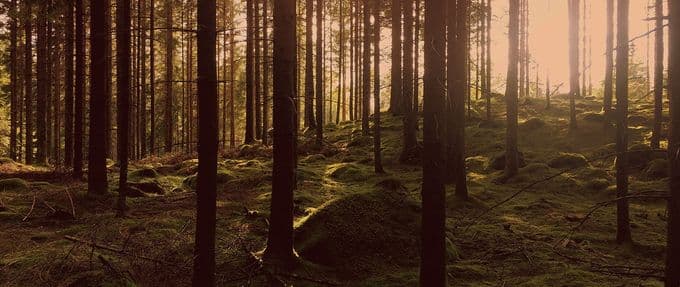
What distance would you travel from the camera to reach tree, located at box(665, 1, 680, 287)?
3.93 metres

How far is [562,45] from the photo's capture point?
1372 inches

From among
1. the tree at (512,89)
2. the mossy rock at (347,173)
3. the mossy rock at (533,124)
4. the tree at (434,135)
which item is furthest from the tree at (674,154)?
the mossy rock at (533,124)

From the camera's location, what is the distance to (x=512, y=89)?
1666 cm

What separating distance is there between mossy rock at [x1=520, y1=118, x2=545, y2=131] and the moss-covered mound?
59.0 ft

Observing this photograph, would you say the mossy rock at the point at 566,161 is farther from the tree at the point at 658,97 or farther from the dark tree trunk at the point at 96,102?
the dark tree trunk at the point at 96,102

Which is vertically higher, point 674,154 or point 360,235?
point 674,154

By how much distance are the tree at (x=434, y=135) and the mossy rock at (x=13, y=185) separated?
1345 cm

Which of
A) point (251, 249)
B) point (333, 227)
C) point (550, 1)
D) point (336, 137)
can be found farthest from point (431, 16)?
point (550, 1)

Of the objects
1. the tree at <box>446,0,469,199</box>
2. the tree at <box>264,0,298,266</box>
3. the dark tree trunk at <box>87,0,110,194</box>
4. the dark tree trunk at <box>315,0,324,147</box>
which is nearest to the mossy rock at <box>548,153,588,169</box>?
the tree at <box>446,0,469,199</box>

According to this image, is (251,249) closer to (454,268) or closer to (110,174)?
(454,268)

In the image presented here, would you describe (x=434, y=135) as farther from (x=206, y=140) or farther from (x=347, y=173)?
(x=347, y=173)

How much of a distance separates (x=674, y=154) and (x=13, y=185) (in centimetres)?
1687

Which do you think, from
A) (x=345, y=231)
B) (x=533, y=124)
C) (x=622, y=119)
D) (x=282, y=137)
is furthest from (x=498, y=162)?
(x=282, y=137)

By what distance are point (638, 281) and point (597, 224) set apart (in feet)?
14.4
